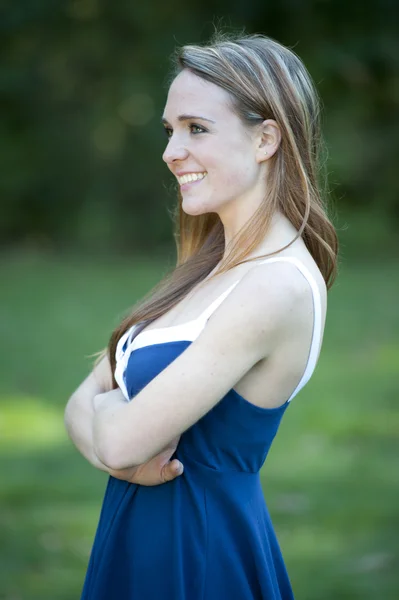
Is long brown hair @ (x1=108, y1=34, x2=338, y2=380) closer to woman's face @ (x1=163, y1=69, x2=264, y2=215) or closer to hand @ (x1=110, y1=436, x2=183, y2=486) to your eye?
woman's face @ (x1=163, y1=69, x2=264, y2=215)

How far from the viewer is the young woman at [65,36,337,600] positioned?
Answer: 192cm

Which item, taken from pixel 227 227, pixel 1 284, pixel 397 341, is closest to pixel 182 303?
pixel 227 227

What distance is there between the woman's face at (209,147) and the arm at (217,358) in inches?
10.9

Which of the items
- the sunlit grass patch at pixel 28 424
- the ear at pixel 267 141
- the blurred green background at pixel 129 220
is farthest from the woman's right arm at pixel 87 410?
the sunlit grass patch at pixel 28 424

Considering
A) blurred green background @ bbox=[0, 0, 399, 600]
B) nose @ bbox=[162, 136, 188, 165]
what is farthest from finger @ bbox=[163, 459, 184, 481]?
blurred green background @ bbox=[0, 0, 399, 600]

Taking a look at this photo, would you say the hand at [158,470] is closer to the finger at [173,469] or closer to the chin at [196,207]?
the finger at [173,469]

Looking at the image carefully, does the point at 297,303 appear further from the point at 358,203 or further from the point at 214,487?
the point at 358,203

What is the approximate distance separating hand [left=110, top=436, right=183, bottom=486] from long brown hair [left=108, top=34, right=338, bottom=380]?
37 centimetres

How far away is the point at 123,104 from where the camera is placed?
17594mm

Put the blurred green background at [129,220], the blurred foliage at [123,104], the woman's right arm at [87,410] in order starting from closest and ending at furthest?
the woman's right arm at [87,410] → the blurred green background at [129,220] → the blurred foliage at [123,104]

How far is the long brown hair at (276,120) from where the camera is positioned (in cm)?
209

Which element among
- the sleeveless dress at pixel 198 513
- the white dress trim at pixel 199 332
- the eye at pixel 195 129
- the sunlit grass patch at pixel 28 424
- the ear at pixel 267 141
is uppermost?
the sunlit grass patch at pixel 28 424

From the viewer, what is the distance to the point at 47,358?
8.16 metres

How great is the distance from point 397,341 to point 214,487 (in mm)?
6913
